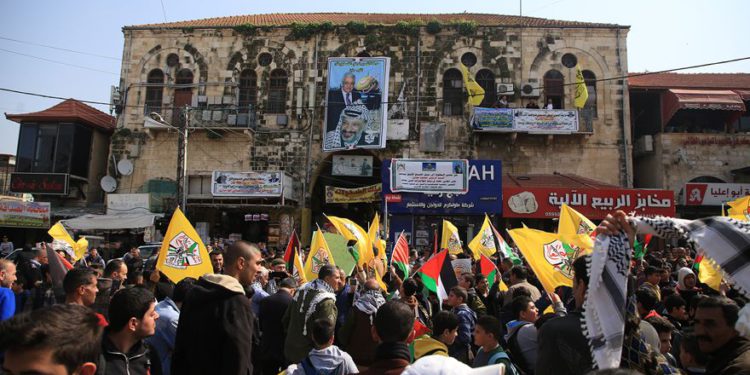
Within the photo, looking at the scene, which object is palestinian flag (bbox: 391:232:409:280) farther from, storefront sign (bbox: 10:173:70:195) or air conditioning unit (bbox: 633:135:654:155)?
storefront sign (bbox: 10:173:70:195)

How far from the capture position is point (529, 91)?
24.8 meters

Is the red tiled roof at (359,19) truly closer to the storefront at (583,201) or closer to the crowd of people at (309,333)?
the storefront at (583,201)

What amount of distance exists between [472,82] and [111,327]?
2253 cm

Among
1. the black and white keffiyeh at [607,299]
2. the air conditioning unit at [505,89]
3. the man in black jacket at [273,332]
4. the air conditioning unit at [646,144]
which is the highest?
the air conditioning unit at [505,89]

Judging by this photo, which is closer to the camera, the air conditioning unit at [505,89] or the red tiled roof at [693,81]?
the air conditioning unit at [505,89]

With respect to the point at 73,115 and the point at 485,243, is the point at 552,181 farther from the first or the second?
the point at 73,115

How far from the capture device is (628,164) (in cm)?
2464

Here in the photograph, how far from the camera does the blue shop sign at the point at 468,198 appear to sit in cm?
2077

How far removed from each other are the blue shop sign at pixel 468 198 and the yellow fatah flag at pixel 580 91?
5.86 meters

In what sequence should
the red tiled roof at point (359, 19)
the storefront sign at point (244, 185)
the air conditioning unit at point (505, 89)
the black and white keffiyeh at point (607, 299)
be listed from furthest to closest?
the red tiled roof at point (359, 19) → the air conditioning unit at point (505, 89) → the storefront sign at point (244, 185) → the black and white keffiyeh at point (607, 299)

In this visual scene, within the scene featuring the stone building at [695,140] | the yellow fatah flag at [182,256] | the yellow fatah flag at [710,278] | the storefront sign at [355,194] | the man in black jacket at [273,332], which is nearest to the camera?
the man in black jacket at [273,332]

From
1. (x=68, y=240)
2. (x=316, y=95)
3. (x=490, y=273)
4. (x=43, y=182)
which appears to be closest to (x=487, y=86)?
(x=316, y=95)

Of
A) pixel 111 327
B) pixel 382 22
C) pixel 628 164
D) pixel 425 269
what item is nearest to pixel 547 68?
pixel 628 164

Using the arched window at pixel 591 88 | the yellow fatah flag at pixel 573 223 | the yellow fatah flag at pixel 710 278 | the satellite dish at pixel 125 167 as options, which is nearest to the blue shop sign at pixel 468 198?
the arched window at pixel 591 88
